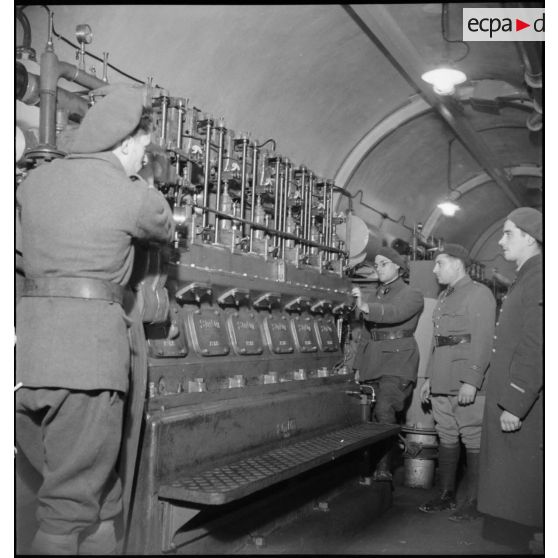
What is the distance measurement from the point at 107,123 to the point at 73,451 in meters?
1.14

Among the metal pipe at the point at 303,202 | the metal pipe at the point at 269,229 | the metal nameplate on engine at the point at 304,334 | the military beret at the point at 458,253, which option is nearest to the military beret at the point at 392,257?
the metal pipe at the point at 269,229

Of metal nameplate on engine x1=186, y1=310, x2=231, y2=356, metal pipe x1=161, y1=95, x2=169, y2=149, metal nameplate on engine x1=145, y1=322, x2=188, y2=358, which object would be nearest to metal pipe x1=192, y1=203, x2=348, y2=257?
metal pipe x1=161, y1=95, x2=169, y2=149

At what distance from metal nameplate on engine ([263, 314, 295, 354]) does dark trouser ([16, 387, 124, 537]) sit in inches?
64.8

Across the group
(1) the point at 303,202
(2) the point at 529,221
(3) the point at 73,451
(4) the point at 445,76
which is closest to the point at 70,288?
(3) the point at 73,451

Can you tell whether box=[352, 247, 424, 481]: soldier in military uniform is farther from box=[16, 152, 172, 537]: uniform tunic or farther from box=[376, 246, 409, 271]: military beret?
box=[16, 152, 172, 537]: uniform tunic

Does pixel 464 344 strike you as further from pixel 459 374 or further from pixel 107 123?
pixel 107 123

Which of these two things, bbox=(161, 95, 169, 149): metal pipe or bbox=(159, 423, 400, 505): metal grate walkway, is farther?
bbox=(161, 95, 169, 149): metal pipe

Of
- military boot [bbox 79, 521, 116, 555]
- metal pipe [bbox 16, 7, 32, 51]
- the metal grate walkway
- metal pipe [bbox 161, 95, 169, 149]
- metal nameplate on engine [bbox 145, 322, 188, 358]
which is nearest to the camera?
military boot [bbox 79, 521, 116, 555]

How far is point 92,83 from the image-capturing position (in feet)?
10.0

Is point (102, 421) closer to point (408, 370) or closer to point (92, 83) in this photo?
point (92, 83)

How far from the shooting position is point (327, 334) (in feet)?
15.0

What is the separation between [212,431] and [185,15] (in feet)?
7.93

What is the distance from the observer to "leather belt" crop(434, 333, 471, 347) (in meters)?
4.45

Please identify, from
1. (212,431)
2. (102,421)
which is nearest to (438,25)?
(212,431)
